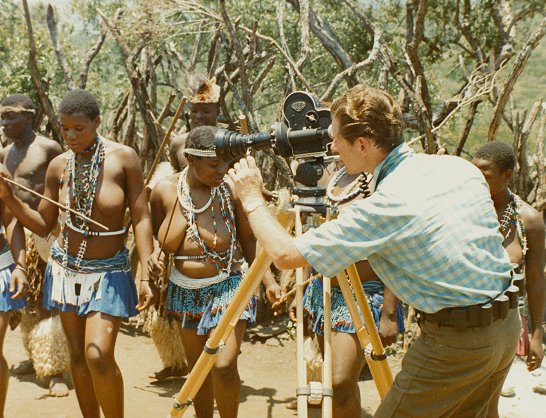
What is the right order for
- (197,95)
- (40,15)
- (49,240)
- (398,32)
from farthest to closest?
(40,15)
(398,32)
(197,95)
(49,240)

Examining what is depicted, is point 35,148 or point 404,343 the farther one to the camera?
point 404,343

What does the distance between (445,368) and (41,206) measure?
253 centimetres

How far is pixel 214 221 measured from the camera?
3.79 m

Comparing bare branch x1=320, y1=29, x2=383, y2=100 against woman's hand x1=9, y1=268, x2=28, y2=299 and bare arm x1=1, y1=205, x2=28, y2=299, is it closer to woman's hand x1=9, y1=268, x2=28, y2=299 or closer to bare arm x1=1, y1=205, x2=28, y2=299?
bare arm x1=1, y1=205, x2=28, y2=299

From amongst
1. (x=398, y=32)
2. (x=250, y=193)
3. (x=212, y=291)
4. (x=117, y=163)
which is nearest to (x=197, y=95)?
(x=117, y=163)

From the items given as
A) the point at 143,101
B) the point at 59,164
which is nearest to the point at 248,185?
the point at 59,164

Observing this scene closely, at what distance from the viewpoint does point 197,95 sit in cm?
548

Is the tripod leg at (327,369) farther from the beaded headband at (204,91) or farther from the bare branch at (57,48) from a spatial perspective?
the bare branch at (57,48)

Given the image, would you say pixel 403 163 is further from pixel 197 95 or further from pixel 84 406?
pixel 197 95

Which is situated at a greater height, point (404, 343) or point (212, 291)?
point (212, 291)

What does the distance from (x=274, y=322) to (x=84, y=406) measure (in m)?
3.07

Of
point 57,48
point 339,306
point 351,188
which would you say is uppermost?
point 57,48

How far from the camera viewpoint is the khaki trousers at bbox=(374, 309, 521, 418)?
7.68 ft

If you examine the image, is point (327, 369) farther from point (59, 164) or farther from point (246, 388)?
point (246, 388)
